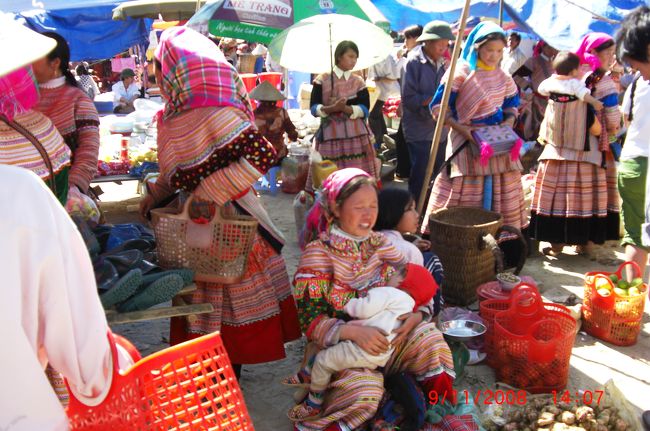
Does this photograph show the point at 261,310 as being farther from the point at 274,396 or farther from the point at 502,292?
the point at 502,292

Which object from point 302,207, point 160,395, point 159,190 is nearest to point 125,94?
point 302,207

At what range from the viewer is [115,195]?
8391mm

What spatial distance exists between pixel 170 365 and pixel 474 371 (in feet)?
9.02

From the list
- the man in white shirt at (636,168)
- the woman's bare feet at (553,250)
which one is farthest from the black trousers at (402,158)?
the man in white shirt at (636,168)

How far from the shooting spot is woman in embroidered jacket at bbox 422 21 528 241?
16.1ft

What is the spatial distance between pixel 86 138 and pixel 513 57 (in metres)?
6.98

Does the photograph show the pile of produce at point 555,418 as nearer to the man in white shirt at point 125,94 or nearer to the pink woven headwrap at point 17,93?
the pink woven headwrap at point 17,93

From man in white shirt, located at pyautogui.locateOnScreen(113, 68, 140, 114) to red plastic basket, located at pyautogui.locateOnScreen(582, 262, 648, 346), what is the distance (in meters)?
10.4

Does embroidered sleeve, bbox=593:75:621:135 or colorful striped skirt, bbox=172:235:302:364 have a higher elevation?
embroidered sleeve, bbox=593:75:621:135

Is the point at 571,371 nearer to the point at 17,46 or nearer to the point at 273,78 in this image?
the point at 17,46

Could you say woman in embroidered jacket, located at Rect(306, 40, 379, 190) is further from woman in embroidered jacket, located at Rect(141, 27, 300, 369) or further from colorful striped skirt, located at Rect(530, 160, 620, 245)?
woman in embroidered jacket, located at Rect(141, 27, 300, 369)

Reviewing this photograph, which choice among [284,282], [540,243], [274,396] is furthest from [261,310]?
[540,243]
